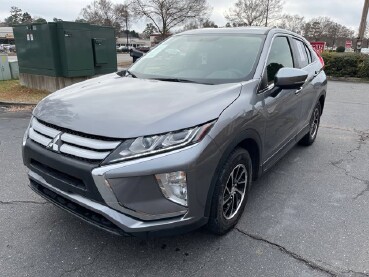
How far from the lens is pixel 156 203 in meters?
2.09

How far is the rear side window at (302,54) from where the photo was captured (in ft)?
13.9

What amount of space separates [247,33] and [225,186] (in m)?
1.86

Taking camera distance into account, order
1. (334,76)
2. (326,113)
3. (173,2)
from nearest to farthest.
→ (326,113) < (334,76) < (173,2)

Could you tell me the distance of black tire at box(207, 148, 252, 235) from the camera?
2412 millimetres

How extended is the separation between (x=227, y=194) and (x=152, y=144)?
904 millimetres

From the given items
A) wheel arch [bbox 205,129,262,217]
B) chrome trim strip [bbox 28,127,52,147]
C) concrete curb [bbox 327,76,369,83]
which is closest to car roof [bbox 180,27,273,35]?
wheel arch [bbox 205,129,262,217]

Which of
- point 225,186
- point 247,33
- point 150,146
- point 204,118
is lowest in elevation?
point 225,186

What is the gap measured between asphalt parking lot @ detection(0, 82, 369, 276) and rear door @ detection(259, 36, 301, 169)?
1.80 ft

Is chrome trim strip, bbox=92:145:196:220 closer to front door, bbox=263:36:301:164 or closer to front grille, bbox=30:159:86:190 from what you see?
front grille, bbox=30:159:86:190

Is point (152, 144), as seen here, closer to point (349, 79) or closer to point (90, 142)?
point (90, 142)

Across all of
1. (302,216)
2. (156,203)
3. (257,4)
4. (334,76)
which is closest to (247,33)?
(302,216)

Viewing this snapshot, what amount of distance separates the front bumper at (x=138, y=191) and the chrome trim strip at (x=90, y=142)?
4.7 inches

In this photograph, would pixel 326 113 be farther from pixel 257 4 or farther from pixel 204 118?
pixel 257 4

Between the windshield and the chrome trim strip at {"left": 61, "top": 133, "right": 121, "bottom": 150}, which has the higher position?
the windshield
